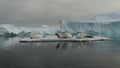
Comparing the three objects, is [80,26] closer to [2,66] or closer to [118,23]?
[118,23]

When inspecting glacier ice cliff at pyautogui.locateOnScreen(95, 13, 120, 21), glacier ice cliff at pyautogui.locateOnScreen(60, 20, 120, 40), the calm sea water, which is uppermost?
glacier ice cliff at pyautogui.locateOnScreen(95, 13, 120, 21)

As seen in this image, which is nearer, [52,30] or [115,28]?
[115,28]

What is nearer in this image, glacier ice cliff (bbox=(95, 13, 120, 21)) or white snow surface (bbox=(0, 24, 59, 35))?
glacier ice cliff (bbox=(95, 13, 120, 21))

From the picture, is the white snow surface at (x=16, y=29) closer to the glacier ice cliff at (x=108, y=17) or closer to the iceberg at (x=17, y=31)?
the iceberg at (x=17, y=31)

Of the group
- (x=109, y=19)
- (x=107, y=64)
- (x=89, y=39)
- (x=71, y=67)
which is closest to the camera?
(x=71, y=67)

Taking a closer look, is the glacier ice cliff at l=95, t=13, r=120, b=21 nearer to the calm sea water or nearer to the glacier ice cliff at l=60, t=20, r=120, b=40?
the glacier ice cliff at l=60, t=20, r=120, b=40

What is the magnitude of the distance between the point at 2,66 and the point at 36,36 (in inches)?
1123

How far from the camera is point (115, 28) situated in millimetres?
40344

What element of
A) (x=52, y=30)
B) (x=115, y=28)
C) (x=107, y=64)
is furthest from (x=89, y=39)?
(x=52, y=30)

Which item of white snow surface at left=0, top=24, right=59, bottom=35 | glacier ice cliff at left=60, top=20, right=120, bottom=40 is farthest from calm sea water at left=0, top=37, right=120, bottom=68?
white snow surface at left=0, top=24, right=59, bottom=35

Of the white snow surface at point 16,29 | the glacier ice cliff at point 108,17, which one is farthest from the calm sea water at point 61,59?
the white snow surface at point 16,29

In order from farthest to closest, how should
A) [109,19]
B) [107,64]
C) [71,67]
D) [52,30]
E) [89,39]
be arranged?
1. [52,30]
2. [109,19]
3. [89,39]
4. [107,64]
5. [71,67]

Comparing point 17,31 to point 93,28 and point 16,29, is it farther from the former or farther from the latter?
point 93,28

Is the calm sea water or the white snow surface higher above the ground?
the white snow surface
